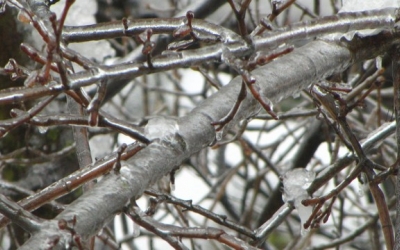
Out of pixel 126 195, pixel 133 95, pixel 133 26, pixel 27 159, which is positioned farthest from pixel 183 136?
pixel 133 95

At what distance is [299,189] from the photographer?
2830mm

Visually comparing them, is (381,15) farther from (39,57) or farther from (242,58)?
(39,57)

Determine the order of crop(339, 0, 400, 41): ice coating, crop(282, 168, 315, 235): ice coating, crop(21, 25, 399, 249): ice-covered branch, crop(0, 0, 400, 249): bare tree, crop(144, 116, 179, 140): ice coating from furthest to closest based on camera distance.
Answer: crop(282, 168, 315, 235): ice coating
crop(339, 0, 400, 41): ice coating
crop(144, 116, 179, 140): ice coating
crop(0, 0, 400, 249): bare tree
crop(21, 25, 399, 249): ice-covered branch

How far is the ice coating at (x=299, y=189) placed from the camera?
2.77 m

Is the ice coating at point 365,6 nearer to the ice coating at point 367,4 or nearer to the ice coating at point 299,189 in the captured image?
the ice coating at point 367,4

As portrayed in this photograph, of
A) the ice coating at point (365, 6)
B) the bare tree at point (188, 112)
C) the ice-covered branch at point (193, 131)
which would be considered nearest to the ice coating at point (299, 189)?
the bare tree at point (188, 112)

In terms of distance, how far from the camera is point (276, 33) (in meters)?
2.19

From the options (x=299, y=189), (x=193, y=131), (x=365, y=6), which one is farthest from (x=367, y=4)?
(x=193, y=131)

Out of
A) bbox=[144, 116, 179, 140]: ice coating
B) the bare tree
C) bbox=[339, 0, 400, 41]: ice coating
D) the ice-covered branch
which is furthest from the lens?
bbox=[339, 0, 400, 41]: ice coating

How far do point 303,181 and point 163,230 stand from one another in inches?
37.2

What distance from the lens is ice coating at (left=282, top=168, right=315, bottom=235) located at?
2770 millimetres

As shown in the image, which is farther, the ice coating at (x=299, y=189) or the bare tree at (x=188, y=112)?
the ice coating at (x=299, y=189)

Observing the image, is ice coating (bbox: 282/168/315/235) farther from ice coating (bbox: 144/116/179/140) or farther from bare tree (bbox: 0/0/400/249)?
ice coating (bbox: 144/116/179/140)

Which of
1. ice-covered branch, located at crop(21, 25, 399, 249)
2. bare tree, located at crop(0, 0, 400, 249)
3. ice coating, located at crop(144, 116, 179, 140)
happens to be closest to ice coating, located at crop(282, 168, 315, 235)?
bare tree, located at crop(0, 0, 400, 249)
